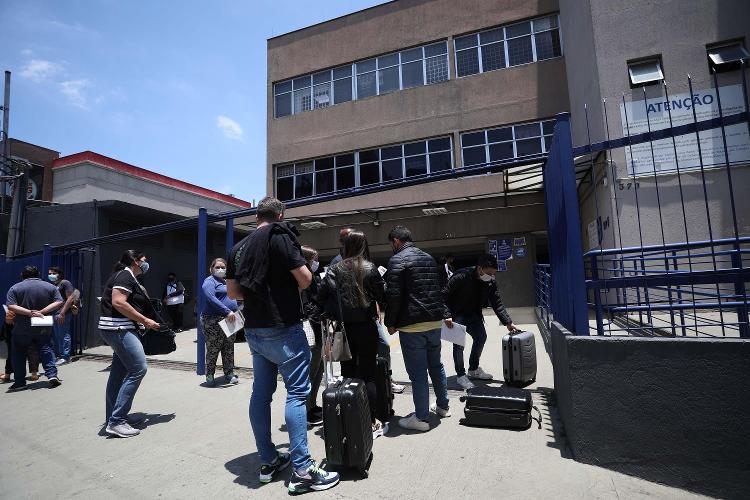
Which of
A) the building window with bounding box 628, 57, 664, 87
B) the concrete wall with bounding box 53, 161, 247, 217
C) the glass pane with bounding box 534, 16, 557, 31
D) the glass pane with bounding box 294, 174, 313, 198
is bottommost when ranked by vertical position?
the glass pane with bounding box 294, 174, 313, 198

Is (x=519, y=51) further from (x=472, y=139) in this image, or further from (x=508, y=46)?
(x=472, y=139)

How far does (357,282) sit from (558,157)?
2.06m

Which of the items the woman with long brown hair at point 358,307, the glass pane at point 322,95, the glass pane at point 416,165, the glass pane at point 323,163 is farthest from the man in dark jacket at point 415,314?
the glass pane at point 322,95

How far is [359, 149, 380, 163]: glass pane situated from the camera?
1689cm

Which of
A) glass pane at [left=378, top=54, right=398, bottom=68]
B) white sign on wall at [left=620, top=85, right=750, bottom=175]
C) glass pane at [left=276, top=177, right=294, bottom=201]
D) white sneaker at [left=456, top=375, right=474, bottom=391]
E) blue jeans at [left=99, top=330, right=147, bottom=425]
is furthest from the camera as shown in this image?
glass pane at [left=276, top=177, right=294, bottom=201]

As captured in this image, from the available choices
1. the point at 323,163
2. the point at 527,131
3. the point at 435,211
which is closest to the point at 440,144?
the point at 435,211

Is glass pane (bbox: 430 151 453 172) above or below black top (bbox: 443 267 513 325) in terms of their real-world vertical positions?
above

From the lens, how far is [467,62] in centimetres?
1590

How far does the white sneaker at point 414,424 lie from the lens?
3816 mm

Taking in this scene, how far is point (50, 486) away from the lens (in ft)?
10.3

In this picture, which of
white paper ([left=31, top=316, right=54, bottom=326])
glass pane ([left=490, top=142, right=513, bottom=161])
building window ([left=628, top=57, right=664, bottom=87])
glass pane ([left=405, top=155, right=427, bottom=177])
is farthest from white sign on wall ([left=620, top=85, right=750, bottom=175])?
white paper ([left=31, top=316, right=54, bottom=326])

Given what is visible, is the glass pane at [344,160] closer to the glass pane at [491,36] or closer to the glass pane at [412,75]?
the glass pane at [412,75]

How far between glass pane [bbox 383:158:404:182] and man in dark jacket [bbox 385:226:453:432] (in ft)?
42.0

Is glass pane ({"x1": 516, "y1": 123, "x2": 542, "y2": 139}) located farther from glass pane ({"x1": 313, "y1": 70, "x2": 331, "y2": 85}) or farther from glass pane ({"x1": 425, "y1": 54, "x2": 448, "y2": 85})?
glass pane ({"x1": 313, "y1": 70, "x2": 331, "y2": 85})
